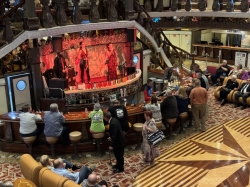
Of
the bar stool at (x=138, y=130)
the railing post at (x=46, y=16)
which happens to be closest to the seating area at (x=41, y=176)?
the bar stool at (x=138, y=130)

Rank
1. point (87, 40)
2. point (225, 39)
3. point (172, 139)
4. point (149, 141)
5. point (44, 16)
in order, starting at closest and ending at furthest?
point (149, 141), point (172, 139), point (44, 16), point (87, 40), point (225, 39)

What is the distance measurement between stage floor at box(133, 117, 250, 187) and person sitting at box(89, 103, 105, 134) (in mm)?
1328

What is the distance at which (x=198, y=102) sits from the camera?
8.93 meters

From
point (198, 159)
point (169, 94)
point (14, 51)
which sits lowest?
point (198, 159)

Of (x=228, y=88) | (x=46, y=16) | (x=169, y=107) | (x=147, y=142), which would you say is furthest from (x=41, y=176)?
(x=228, y=88)

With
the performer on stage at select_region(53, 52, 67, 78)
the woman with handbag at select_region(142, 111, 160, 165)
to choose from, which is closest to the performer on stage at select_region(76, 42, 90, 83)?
the performer on stage at select_region(53, 52, 67, 78)

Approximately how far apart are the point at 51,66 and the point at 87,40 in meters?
1.75

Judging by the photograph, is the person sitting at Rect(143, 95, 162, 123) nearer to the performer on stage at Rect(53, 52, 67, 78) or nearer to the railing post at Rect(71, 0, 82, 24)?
the railing post at Rect(71, 0, 82, 24)

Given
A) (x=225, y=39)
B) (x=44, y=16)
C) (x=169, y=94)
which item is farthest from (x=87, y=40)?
(x=225, y=39)

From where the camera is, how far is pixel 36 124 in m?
7.93

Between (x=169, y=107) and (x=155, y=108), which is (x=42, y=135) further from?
(x=169, y=107)

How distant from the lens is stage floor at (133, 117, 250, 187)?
6809mm

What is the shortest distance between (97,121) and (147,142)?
47.1 inches

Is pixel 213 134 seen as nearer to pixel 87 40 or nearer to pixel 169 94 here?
pixel 169 94
